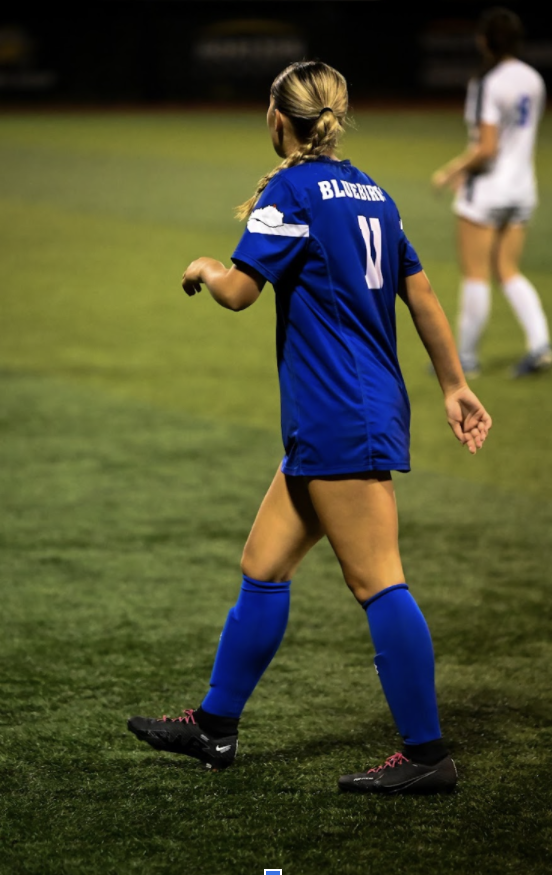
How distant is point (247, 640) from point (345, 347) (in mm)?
828

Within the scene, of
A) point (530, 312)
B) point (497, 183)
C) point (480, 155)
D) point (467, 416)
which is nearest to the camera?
point (467, 416)

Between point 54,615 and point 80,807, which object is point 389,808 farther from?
point 54,615

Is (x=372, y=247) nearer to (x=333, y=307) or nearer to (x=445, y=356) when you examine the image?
(x=333, y=307)

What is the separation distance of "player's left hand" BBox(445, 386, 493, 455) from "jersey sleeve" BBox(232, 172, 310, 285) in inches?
24.5

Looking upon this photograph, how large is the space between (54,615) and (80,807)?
1.42 metres

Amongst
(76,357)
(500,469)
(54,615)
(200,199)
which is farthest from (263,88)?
(54,615)

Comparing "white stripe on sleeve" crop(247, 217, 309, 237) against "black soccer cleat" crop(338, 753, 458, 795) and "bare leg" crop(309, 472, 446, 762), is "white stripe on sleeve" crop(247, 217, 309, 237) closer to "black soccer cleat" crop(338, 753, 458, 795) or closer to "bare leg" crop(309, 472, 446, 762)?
"bare leg" crop(309, 472, 446, 762)

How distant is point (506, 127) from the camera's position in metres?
8.23

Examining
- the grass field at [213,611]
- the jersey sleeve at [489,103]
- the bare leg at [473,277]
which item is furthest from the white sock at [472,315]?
the jersey sleeve at [489,103]

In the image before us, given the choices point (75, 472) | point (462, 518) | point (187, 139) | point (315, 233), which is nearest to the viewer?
point (315, 233)

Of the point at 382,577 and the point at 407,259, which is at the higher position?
the point at 407,259

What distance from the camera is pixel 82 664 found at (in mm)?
4090

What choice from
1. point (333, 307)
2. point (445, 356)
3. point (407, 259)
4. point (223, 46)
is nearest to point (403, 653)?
point (445, 356)

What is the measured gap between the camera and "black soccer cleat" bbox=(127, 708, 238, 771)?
339 centimetres
